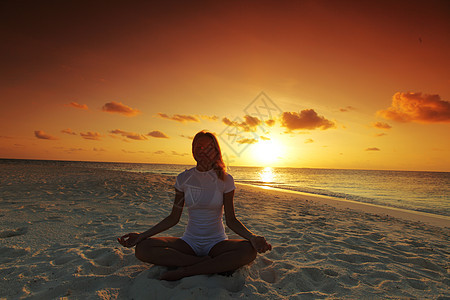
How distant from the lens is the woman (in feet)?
8.82

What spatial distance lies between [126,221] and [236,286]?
369 cm

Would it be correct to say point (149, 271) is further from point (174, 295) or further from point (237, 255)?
point (237, 255)

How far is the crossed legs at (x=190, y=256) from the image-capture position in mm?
2666

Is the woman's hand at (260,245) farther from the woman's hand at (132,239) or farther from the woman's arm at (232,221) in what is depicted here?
the woman's hand at (132,239)

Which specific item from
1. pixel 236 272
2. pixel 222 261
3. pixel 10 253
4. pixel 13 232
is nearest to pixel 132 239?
pixel 222 261

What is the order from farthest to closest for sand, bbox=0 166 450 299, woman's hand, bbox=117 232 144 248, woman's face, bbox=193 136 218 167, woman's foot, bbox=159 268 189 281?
woman's face, bbox=193 136 218 167 < woman's hand, bbox=117 232 144 248 < woman's foot, bbox=159 268 189 281 < sand, bbox=0 166 450 299

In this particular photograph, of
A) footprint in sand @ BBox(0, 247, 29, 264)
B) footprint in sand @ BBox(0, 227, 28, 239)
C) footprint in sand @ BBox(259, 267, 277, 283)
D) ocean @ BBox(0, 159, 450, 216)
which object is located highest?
footprint in sand @ BBox(0, 227, 28, 239)

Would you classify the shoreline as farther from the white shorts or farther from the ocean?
the white shorts

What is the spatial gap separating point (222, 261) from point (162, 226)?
0.88 m

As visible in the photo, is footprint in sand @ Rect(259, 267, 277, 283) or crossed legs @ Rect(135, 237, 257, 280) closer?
crossed legs @ Rect(135, 237, 257, 280)

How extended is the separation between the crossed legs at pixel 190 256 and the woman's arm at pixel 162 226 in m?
0.08

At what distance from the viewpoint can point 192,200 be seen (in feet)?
9.65

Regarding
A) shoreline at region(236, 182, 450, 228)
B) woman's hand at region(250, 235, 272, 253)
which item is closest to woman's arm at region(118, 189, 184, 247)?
woman's hand at region(250, 235, 272, 253)

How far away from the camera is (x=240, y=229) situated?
2811 mm
